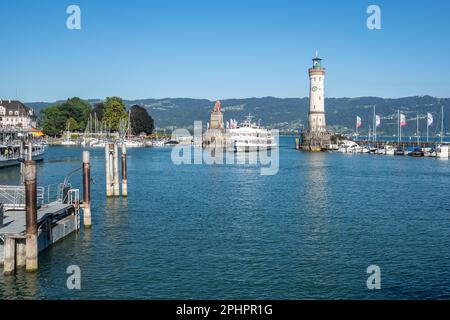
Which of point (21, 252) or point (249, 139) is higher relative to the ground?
point (249, 139)

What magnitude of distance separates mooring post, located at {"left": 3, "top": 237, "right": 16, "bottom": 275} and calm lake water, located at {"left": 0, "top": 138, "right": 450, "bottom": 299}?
1.58 ft

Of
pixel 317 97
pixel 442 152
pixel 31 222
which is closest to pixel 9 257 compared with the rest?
pixel 31 222

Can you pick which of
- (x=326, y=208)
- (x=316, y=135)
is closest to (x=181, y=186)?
(x=326, y=208)

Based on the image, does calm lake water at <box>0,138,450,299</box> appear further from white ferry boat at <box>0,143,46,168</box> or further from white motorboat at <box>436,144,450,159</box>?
white motorboat at <box>436,144,450,159</box>

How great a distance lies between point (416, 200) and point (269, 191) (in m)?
15.3

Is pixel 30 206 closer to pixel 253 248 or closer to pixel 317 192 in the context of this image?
pixel 253 248

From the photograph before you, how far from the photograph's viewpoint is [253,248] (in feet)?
107

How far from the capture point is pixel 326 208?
157ft

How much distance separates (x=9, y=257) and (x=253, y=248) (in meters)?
13.4

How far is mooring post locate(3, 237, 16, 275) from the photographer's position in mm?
26078

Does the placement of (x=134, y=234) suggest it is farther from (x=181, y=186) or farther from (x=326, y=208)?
(x=181, y=186)

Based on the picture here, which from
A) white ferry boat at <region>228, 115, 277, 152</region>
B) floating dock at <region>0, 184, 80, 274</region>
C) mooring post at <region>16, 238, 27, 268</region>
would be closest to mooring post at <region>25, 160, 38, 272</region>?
floating dock at <region>0, 184, 80, 274</region>

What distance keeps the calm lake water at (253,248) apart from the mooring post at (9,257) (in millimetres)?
481

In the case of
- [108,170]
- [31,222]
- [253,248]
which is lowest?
[253,248]
